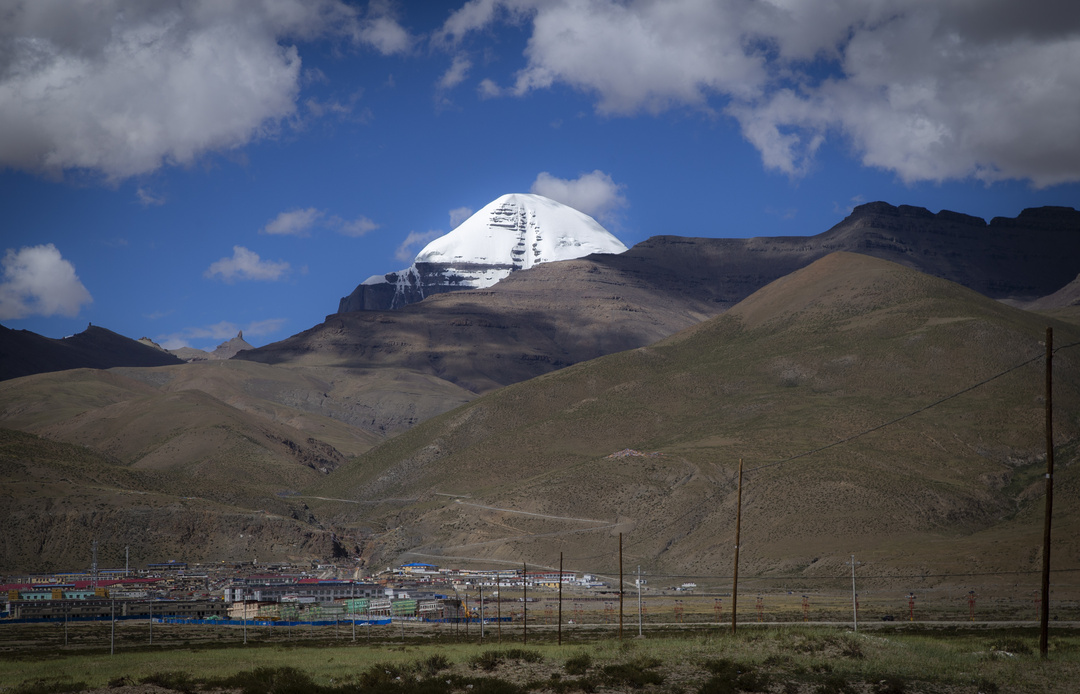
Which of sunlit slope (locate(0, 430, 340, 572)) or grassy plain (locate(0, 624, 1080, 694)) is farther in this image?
sunlit slope (locate(0, 430, 340, 572))

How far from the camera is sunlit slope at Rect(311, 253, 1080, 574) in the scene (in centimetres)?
12888

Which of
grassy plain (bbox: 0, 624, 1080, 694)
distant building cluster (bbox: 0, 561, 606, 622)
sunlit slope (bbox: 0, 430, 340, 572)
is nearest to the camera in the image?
grassy plain (bbox: 0, 624, 1080, 694)

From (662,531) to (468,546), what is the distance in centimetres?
2727

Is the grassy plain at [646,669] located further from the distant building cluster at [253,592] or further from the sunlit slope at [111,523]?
the sunlit slope at [111,523]

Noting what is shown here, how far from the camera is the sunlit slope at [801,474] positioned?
128875 millimetres

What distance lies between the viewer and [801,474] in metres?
140

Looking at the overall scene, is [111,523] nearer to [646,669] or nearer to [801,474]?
[801,474]

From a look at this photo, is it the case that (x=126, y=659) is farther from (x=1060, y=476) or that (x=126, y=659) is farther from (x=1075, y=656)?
(x=1060, y=476)

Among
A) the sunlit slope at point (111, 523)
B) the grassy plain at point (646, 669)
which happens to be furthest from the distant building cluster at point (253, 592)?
the grassy plain at point (646, 669)

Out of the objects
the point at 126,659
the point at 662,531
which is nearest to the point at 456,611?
the point at 126,659

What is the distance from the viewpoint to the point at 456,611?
90.6 metres

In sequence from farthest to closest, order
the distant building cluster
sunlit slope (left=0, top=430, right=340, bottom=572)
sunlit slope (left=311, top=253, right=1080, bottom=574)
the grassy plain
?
1. sunlit slope (left=0, top=430, right=340, bottom=572)
2. sunlit slope (left=311, top=253, right=1080, bottom=574)
3. the distant building cluster
4. the grassy plain

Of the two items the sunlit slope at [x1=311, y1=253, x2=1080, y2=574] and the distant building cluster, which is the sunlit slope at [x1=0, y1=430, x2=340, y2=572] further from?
the sunlit slope at [x1=311, y1=253, x2=1080, y2=574]

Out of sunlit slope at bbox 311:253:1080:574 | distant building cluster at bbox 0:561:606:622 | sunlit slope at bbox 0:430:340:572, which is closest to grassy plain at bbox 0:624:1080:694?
distant building cluster at bbox 0:561:606:622
